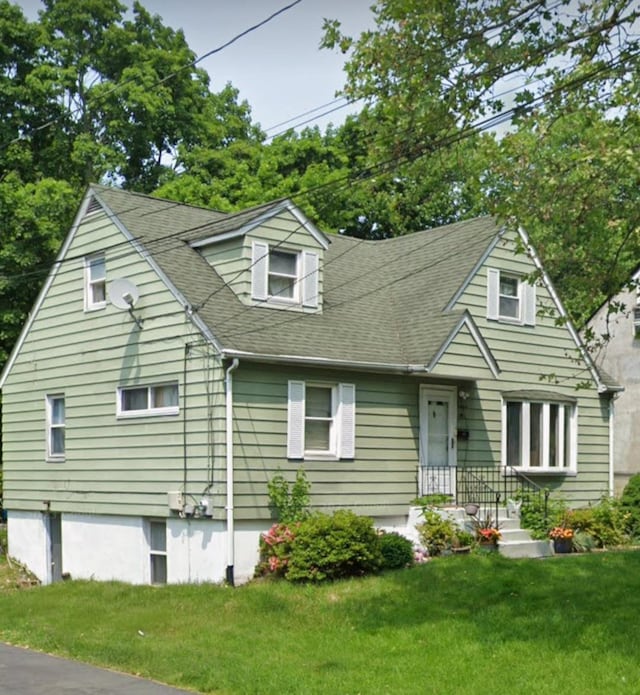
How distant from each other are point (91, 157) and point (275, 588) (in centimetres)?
2185

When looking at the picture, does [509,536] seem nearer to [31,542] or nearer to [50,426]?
[50,426]

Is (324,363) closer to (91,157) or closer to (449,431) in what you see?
(449,431)

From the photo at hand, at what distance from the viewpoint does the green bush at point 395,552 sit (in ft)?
56.1

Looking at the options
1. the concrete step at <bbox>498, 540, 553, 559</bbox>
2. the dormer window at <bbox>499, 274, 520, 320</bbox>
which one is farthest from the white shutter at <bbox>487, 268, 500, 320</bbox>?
the concrete step at <bbox>498, 540, 553, 559</bbox>

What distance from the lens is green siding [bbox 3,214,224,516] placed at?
1844 cm

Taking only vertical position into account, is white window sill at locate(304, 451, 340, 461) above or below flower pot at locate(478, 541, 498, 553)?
above

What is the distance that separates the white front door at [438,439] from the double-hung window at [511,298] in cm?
251

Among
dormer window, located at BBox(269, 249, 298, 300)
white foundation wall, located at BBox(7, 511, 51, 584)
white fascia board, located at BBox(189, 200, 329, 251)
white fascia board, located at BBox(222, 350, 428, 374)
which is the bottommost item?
white foundation wall, located at BBox(7, 511, 51, 584)

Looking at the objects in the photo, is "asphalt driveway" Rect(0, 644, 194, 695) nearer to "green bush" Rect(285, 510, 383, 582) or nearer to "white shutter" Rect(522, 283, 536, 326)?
"green bush" Rect(285, 510, 383, 582)

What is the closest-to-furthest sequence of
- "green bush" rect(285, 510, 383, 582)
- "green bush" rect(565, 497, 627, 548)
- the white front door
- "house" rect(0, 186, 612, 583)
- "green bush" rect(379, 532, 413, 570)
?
"green bush" rect(285, 510, 383, 582), "green bush" rect(379, 532, 413, 570), "house" rect(0, 186, 612, 583), the white front door, "green bush" rect(565, 497, 627, 548)

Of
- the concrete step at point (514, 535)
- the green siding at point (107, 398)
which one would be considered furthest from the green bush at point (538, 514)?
the green siding at point (107, 398)

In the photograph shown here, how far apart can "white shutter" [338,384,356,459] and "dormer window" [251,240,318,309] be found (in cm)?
201

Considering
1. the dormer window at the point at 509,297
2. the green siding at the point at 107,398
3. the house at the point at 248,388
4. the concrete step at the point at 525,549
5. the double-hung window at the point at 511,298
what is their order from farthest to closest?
the dormer window at the point at 509,297
the double-hung window at the point at 511,298
the concrete step at the point at 525,549
the green siding at the point at 107,398
the house at the point at 248,388

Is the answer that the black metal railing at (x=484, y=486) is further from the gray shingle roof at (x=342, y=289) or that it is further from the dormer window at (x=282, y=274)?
the dormer window at (x=282, y=274)
